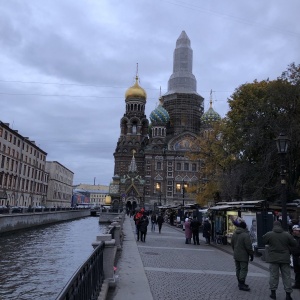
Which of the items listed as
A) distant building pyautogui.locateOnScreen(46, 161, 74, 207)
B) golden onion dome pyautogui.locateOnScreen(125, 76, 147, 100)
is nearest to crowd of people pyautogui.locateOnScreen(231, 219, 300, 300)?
distant building pyautogui.locateOnScreen(46, 161, 74, 207)

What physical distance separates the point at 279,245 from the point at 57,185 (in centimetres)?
8873

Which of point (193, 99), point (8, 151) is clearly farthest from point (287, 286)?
point (193, 99)

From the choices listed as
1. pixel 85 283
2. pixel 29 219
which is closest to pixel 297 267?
pixel 85 283

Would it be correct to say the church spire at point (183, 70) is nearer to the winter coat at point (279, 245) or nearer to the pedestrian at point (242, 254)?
the pedestrian at point (242, 254)

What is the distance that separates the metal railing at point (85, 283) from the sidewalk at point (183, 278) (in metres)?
0.99

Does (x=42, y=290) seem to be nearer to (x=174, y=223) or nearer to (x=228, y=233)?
(x=228, y=233)

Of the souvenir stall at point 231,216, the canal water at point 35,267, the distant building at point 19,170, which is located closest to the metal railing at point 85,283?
the canal water at point 35,267

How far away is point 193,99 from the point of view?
87.9m

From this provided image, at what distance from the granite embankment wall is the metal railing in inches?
1061

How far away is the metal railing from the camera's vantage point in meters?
4.29

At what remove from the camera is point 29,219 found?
4044 cm

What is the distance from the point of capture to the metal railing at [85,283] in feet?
14.1

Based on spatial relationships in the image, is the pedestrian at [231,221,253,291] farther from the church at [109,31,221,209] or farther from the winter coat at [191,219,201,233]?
the church at [109,31,221,209]

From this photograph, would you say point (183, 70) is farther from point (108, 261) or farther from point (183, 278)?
point (108, 261)
